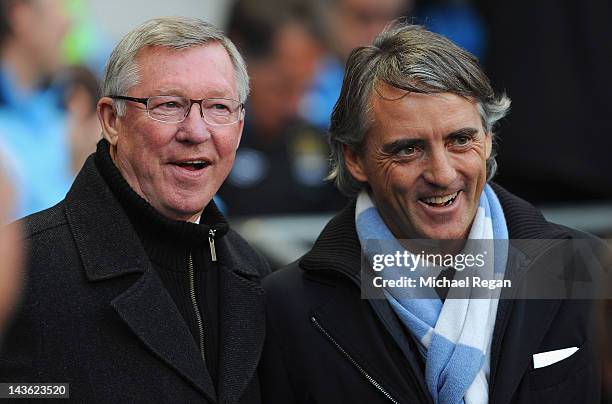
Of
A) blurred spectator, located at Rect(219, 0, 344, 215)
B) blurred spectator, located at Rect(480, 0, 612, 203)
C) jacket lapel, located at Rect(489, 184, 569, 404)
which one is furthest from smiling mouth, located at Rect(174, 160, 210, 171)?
blurred spectator, located at Rect(480, 0, 612, 203)

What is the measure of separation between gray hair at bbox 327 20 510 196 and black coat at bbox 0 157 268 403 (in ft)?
2.53

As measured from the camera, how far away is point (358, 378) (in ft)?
11.1

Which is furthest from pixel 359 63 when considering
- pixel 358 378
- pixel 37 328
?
pixel 37 328

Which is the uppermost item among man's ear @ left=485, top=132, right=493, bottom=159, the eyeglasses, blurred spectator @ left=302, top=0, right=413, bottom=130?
blurred spectator @ left=302, top=0, right=413, bottom=130

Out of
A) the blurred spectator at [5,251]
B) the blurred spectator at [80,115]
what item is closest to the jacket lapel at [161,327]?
the blurred spectator at [5,251]

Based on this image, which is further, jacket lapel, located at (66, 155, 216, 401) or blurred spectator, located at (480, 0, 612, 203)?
blurred spectator, located at (480, 0, 612, 203)

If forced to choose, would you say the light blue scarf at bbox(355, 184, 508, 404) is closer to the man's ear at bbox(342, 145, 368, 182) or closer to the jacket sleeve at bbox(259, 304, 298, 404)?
the man's ear at bbox(342, 145, 368, 182)

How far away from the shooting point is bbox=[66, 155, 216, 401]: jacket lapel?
3180 millimetres

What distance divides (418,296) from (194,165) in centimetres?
81

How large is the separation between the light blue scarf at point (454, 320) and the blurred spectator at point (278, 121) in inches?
104

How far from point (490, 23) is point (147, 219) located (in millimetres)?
4562

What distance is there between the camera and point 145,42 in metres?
3.32

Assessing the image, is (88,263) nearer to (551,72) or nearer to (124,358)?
(124,358)

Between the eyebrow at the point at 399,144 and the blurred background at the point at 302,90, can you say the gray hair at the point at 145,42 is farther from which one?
the blurred background at the point at 302,90
